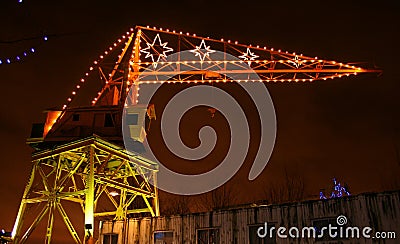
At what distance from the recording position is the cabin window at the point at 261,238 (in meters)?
19.2

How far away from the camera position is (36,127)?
2672cm

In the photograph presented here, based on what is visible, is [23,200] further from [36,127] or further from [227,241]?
[227,241]

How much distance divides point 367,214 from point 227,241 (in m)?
6.47

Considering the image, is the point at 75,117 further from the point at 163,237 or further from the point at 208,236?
the point at 208,236

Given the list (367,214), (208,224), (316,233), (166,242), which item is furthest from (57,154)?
(367,214)

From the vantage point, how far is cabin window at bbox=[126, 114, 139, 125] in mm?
26438

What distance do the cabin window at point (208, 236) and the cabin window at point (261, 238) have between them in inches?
69.7

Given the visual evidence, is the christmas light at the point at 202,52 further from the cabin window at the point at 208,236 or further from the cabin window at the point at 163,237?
the cabin window at the point at 208,236
